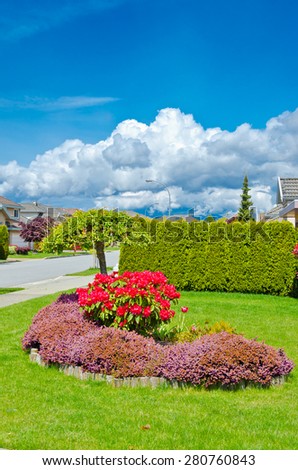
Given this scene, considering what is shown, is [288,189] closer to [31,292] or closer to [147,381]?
[31,292]

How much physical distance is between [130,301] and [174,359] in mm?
1447

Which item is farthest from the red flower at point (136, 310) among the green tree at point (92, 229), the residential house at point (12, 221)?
the residential house at point (12, 221)

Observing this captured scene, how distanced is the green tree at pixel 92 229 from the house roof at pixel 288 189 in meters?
19.5

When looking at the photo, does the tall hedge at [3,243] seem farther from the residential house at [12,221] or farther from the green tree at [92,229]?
the green tree at [92,229]

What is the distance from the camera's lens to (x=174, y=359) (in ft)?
21.7

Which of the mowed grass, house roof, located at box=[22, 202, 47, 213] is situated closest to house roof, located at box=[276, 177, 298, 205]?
the mowed grass

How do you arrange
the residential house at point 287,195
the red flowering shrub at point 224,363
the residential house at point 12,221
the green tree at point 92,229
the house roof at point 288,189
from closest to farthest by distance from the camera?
the red flowering shrub at point 224,363 < the green tree at point 92,229 < the residential house at point 287,195 < the house roof at point 288,189 < the residential house at point 12,221

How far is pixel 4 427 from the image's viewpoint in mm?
5047

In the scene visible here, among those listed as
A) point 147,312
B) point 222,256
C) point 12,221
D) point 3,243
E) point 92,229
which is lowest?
point 147,312

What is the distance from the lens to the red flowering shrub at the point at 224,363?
6.47m

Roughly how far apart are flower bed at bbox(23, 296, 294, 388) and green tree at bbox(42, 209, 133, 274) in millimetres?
2077

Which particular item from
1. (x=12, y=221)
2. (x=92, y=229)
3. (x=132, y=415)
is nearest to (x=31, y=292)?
(x=92, y=229)

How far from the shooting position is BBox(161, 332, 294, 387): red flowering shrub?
21.2 ft
